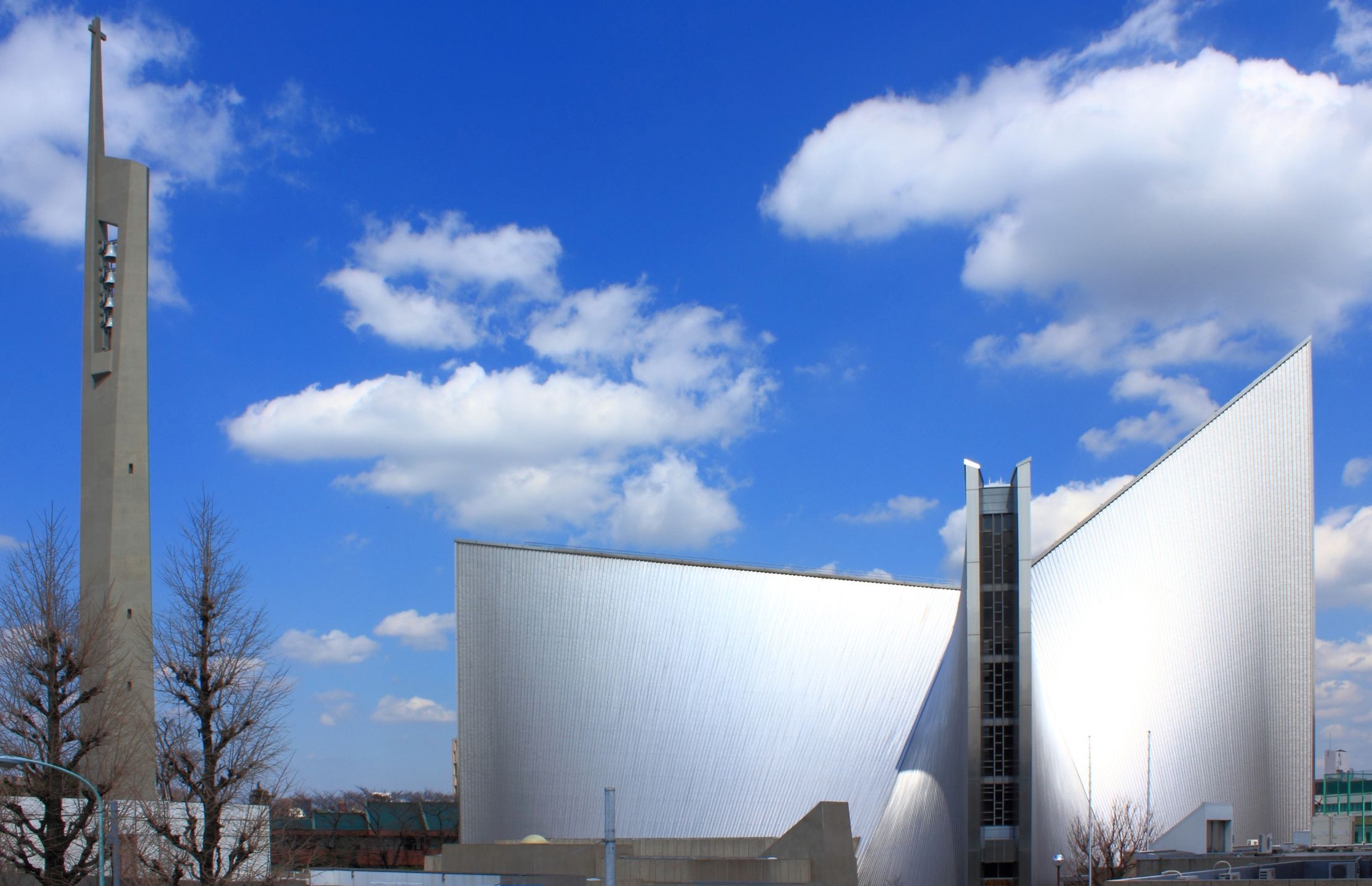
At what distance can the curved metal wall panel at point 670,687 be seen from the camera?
3497cm

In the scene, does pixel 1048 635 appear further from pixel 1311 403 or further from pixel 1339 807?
pixel 1339 807

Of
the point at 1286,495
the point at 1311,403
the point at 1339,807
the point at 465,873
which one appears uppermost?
the point at 1311,403

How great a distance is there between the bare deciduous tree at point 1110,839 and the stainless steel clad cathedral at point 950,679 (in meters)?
0.55

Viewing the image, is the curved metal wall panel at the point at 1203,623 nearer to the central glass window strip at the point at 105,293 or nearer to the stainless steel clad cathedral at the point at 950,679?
the stainless steel clad cathedral at the point at 950,679

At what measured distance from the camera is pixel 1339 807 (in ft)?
238

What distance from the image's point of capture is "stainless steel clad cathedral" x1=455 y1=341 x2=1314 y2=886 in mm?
28766

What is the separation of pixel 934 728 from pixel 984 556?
14.2ft

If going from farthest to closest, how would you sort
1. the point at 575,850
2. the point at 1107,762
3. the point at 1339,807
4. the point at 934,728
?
the point at 1339,807
the point at 1107,762
the point at 934,728
the point at 575,850

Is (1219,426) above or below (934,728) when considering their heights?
above

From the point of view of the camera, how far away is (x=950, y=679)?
1128 inches

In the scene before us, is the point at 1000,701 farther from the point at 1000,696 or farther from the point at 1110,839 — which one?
the point at 1110,839

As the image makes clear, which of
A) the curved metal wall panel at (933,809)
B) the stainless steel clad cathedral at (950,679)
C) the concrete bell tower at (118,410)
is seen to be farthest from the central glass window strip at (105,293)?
the curved metal wall panel at (933,809)

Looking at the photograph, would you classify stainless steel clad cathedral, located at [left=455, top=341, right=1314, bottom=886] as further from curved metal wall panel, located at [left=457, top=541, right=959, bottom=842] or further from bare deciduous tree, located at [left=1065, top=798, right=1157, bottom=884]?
bare deciduous tree, located at [left=1065, top=798, right=1157, bottom=884]

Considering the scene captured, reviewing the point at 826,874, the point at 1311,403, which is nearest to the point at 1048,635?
the point at 1311,403
